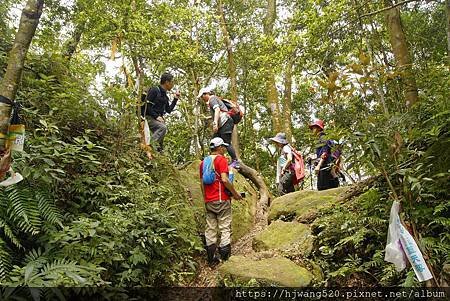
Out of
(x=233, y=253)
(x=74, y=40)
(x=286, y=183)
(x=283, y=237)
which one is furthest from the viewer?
(x=74, y=40)

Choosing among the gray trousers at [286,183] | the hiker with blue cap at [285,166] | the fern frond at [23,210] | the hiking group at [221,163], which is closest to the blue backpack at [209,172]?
the hiking group at [221,163]

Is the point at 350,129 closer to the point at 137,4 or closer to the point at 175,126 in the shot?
the point at 137,4

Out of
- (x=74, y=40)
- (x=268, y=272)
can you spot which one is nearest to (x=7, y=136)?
(x=268, y=272)

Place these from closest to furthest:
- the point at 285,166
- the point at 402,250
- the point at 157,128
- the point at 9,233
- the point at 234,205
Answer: the point at 402,250 < the point at 9,233 < the point at 157,128 < the point at 234,205 < the point at 285,166

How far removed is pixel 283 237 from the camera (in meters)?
5.67

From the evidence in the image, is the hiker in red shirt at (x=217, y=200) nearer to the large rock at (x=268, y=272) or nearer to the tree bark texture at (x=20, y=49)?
the large rock at (x=268, y=272)

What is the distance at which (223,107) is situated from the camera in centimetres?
822

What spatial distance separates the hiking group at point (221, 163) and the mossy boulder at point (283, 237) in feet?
1.87

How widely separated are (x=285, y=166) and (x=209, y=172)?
318 centimetres

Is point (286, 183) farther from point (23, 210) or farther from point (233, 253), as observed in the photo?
point (23, 210)

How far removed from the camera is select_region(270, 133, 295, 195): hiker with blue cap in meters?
8.59

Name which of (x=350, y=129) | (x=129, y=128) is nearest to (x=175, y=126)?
(x=129, y=128)

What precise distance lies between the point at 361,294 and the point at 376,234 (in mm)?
707

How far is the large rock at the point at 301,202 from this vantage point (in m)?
6.35
